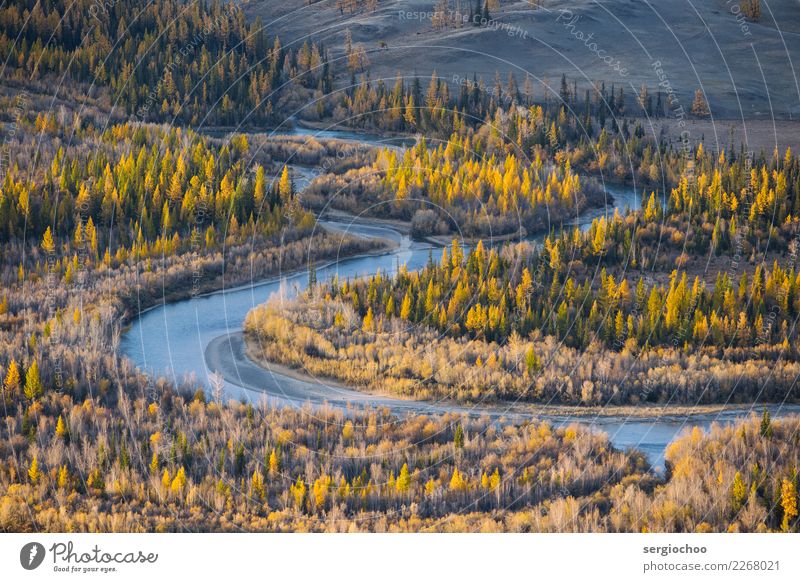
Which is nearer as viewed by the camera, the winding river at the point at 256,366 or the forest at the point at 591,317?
the winding river at the point at 256,366

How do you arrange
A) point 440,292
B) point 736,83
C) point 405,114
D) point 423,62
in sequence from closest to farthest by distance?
point 440,292, point 736,83, point 405,114, point 423,62

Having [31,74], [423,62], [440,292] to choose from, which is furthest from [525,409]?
[423,62]

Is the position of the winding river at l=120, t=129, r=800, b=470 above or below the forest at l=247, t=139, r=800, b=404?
below

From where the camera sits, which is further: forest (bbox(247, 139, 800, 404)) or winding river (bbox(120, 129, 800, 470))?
forest (bbox(247, 139, 800, 404))

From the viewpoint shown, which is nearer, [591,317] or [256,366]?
[256,366]

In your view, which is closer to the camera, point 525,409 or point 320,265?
point 525,409

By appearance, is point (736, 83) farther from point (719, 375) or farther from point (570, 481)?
point (570, 481)

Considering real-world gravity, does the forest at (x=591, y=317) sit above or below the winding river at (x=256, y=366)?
above

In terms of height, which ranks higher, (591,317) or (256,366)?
(591,317)
